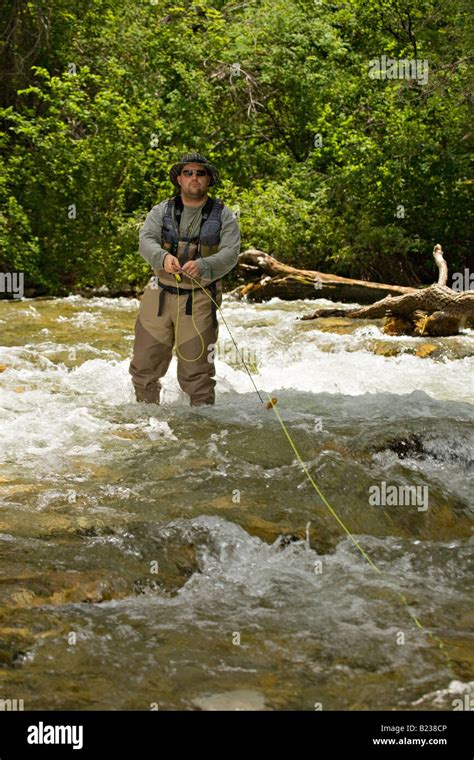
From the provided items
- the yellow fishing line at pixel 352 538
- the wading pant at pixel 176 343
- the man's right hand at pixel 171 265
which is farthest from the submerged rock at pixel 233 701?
the wading pant at pixel 176 343

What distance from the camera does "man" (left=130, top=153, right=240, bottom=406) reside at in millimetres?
7398

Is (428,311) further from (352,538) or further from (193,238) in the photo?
(352,538)

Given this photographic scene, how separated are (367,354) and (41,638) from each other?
772 centimetres

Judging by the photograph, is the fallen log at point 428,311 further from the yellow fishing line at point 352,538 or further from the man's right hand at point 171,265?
the man's right hand at point 171,265

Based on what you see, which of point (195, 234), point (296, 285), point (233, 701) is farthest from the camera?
point (296, 285)

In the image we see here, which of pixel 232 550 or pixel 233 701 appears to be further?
pixel 232 550

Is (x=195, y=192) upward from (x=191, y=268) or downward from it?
upward

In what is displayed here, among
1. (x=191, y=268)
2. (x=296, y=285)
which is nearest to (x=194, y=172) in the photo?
(x=191, y=268)

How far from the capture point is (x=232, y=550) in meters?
4.86

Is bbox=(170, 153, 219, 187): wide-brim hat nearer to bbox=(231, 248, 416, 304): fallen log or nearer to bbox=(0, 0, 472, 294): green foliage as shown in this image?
bbox=(231, 248, 416, 304): fallen log

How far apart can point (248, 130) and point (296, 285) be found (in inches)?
216

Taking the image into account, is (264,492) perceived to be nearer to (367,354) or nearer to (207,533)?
(207,533)

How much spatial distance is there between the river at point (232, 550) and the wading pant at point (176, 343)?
221 millimetres

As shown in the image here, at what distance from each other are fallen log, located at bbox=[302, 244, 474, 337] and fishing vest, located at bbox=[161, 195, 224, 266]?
16.3 ft
